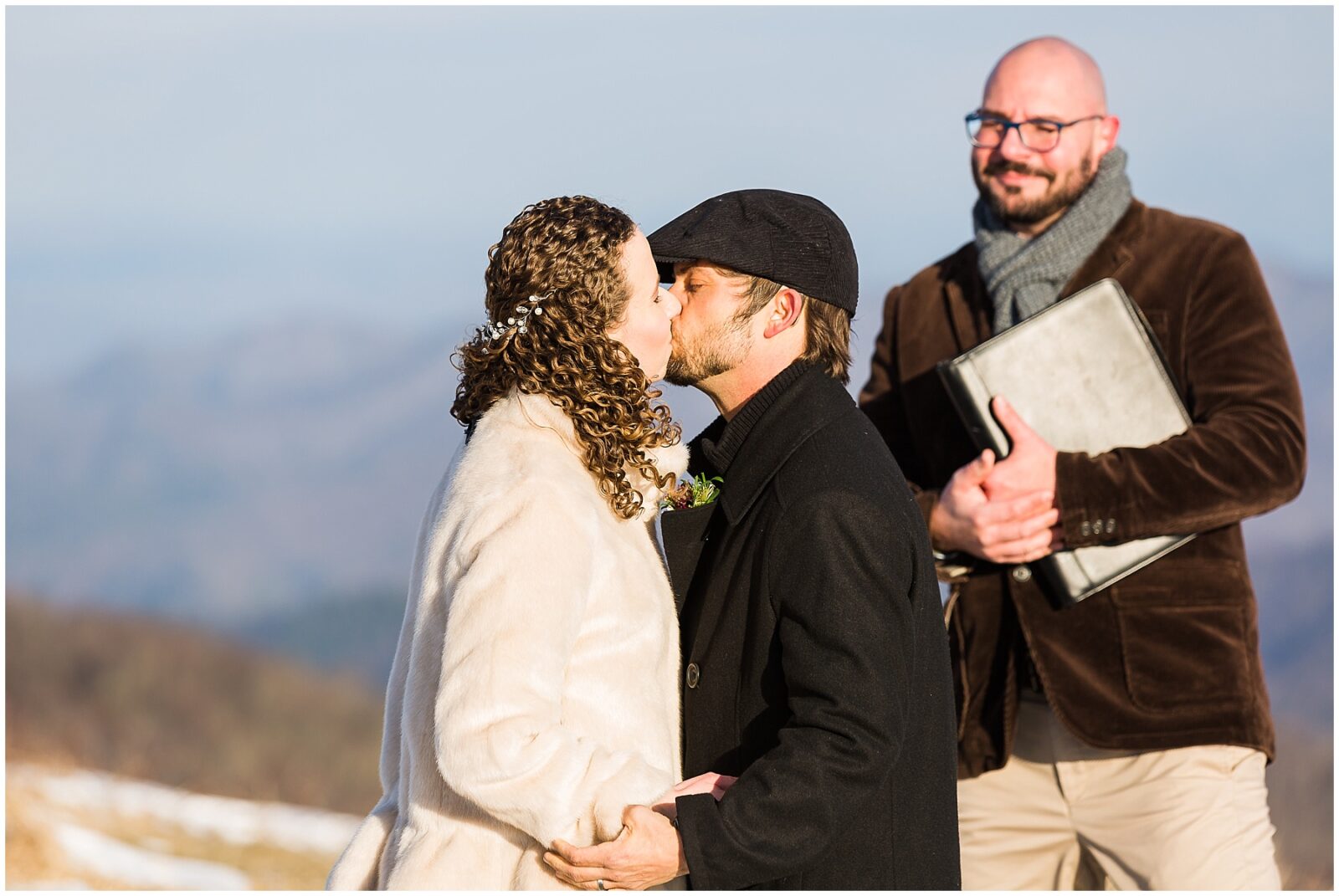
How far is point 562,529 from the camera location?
2.58m

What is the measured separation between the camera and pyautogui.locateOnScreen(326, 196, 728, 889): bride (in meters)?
2.49

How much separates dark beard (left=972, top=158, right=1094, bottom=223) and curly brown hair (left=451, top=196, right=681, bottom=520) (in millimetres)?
1763

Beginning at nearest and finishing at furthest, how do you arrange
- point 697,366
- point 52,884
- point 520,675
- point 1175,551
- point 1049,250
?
point 520,675 < point 697,366 < point 1175,551 < point 1049,250 < point 52,884

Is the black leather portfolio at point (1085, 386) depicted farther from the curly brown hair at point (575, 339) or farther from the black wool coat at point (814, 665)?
the curly brown hair at point (575, 339)

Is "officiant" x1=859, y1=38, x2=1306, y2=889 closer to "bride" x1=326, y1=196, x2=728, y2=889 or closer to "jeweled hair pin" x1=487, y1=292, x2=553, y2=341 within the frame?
"bride" x1=326, y1=196, x2=728, y2=889

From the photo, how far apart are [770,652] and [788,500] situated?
27 cm

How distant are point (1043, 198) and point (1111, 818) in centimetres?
162

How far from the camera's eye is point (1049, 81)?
427 centimetres

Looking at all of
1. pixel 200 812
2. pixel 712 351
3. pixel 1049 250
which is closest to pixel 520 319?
pixel 712 351

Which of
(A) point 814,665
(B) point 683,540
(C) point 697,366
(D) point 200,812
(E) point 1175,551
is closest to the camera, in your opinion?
(A) point 814,665

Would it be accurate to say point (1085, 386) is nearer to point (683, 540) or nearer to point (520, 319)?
point (683, 540)

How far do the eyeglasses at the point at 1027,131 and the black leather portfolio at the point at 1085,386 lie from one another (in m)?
0.51

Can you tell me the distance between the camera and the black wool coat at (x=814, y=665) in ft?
8.52

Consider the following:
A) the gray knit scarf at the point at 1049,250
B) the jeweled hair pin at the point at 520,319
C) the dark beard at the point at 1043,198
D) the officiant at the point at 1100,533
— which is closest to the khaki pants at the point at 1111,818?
the officiant at the point at 1100,533
